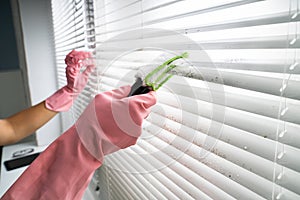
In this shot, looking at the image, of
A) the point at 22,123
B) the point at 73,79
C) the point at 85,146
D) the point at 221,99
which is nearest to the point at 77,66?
the point at 73,79

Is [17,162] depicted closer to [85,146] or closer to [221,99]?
[85,146]

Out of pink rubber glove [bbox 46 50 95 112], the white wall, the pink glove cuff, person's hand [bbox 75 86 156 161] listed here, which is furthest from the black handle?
the white wall

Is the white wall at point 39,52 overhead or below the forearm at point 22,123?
overhead

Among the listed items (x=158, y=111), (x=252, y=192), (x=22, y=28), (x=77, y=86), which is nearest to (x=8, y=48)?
(x=22, y=28)

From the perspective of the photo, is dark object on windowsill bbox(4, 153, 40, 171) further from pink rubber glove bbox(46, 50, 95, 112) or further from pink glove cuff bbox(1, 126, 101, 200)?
pink glove cuff bbox(1, 126, 101, 200)

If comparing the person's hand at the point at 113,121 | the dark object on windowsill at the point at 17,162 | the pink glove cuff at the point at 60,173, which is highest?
the person's hand at the point at 113,121

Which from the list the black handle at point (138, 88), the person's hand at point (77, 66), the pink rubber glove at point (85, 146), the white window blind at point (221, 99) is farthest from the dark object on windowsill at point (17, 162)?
the black handle at point (138, 88)

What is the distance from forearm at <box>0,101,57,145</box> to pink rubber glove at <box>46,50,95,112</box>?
0.15 ft

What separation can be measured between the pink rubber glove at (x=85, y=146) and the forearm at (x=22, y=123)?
47 cm

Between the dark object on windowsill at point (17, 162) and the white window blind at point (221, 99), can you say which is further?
the dark object on windowsill at point (17, 162)

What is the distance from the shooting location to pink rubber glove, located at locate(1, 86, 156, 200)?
454 mm

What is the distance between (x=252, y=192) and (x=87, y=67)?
72cm

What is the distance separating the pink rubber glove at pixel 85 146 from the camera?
0.45m

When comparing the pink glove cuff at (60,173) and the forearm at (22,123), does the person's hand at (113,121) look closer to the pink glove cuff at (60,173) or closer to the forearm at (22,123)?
the pink glove cuff at (60,173)
